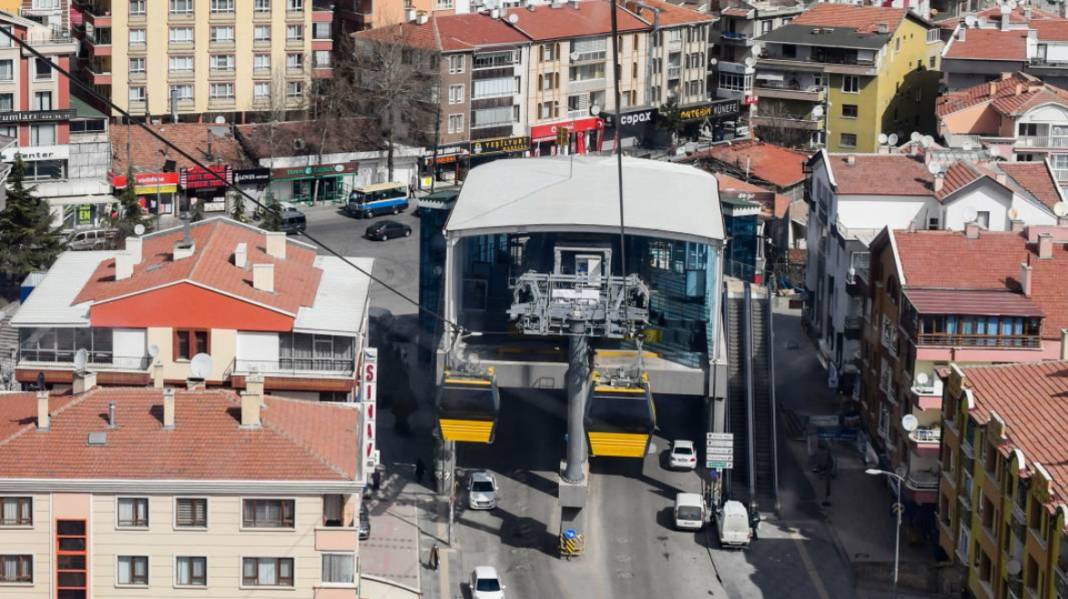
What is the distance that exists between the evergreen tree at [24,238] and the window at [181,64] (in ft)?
82.4

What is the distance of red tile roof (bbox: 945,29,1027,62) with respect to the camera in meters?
147

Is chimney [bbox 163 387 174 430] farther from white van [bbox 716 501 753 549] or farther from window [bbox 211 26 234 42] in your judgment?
window [bbox 211 26 234 42]

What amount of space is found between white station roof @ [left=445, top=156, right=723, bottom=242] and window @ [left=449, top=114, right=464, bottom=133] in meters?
38.4

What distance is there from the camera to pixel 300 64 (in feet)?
475

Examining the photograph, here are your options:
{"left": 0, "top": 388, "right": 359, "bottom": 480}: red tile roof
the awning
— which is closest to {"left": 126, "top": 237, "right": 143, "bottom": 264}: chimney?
{"left": 0, "top": 388, "right": 359, "bottom": 480}: red tile roof

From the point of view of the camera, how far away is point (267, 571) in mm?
73250

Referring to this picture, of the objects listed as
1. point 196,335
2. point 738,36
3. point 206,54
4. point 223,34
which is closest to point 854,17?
point 738,36

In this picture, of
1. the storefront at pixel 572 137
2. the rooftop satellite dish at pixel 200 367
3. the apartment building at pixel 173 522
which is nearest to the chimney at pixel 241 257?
the rooftop satellite dish at pixel 200 367

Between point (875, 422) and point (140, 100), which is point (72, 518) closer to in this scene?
point (875, 422)

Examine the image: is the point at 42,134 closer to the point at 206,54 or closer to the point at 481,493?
the point at 206,54

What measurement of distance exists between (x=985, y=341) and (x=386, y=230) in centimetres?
4700

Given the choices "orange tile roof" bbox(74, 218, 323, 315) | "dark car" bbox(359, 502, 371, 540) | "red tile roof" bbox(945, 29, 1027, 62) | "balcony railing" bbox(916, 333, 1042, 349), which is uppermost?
"red tile roof" bbox(945, 29, 1027, 62)

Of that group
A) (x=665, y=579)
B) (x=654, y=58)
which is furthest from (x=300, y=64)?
(x=665, y=579)

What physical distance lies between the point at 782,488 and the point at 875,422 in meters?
5.60
